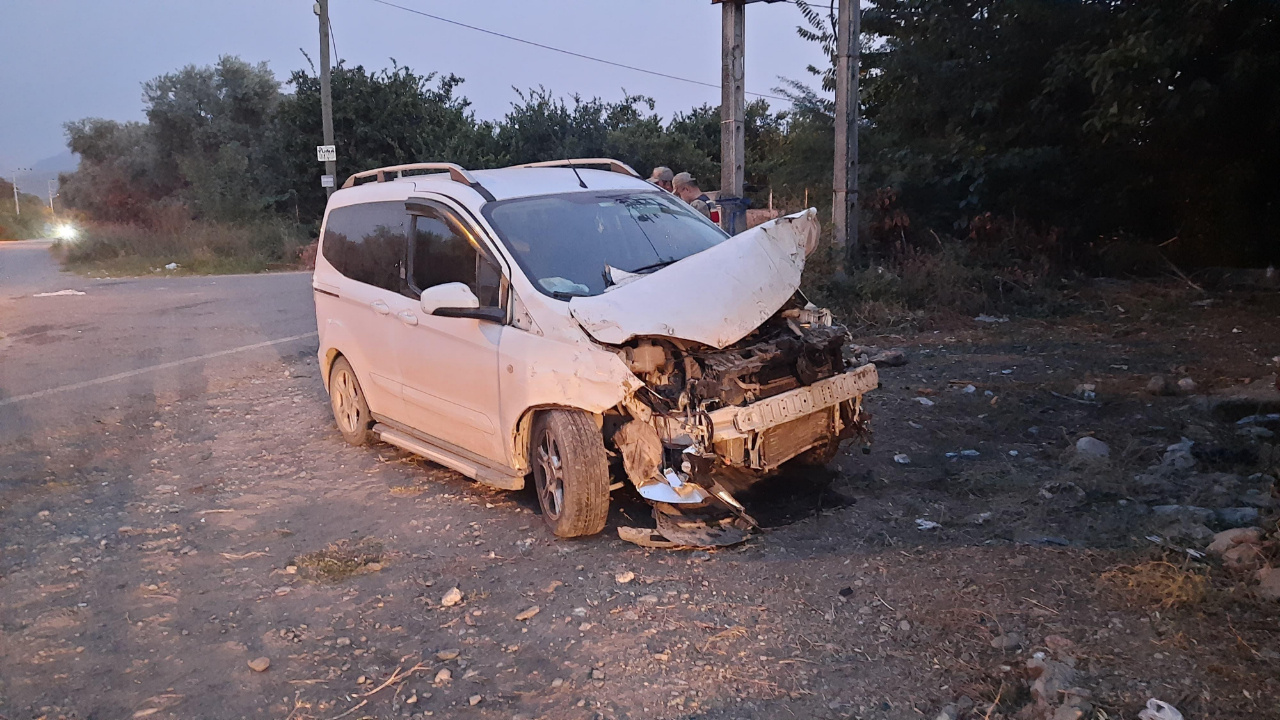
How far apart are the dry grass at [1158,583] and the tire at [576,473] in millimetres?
2357

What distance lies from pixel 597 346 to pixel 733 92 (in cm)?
775

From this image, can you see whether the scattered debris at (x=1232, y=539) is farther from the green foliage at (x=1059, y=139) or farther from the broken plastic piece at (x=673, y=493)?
the green foliage at (x=1059, y=139)

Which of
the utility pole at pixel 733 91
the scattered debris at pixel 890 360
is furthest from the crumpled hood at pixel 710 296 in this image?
the utility pole at pixel 733 91

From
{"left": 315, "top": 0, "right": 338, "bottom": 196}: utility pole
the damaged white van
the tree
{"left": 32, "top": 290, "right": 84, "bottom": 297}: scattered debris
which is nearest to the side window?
the damaged white van

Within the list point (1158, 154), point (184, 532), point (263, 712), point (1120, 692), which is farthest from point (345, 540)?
point (1158, 154)

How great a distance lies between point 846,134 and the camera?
11914 millimetres

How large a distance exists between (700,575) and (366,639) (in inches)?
60.6

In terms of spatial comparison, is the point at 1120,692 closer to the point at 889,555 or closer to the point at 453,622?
the point at 889,555

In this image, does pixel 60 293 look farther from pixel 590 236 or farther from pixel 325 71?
pixel 590 236

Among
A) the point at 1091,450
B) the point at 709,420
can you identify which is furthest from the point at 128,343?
the point at 1091,450

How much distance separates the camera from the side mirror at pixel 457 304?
5.23 m

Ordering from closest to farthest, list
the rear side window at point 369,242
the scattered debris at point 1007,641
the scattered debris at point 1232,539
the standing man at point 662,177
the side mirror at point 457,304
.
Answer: the scattered debris at point 1007,641, the scattered debris at point 1232,539, the side mirror at point 457,304, the rear side window at point 369,242, the standing man at point 662,177

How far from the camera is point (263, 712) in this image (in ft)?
11.5

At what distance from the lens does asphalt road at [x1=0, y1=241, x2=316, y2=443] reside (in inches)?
331
